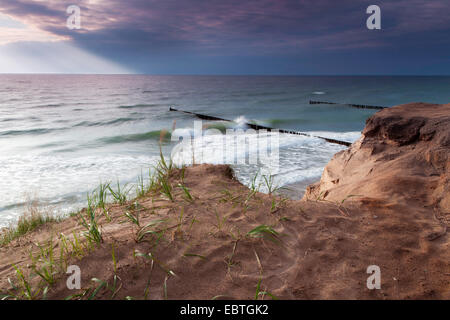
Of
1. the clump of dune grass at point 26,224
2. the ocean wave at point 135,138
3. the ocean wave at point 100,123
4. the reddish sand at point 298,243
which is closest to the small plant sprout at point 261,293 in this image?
the reddish sand at point 298,243

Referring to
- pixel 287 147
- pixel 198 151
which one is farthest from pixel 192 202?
pixel 287 147

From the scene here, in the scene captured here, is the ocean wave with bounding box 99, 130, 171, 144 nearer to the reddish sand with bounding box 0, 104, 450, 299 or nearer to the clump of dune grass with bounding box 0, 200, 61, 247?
the clump of dune grass with bounding box 0, 200, 61, 247

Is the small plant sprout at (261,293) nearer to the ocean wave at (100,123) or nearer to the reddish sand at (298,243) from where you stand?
the reddish sand at (298,243)

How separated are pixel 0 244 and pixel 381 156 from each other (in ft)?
19.0

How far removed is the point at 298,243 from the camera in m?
2.62

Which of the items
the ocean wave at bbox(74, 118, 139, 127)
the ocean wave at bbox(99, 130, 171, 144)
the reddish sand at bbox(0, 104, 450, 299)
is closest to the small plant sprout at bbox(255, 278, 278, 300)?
the reddish sand at bbox(0, 104, 450, 299)

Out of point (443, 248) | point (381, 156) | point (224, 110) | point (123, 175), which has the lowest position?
point (123, 175)

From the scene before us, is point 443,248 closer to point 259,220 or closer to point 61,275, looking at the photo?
point 259,220

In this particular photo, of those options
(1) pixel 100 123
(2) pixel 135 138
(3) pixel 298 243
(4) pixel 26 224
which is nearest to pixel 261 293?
(3) pixel 298 243

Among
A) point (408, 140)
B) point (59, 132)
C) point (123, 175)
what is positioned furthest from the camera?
point (59, 132)

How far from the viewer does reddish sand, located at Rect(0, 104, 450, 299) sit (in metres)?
2.13

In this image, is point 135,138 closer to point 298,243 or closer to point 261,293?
point 298,243
